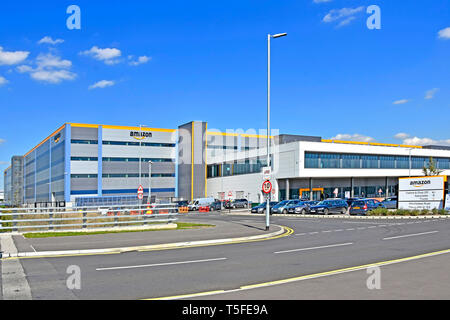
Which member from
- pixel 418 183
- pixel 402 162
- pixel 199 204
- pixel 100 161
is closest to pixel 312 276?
pixel 418 183

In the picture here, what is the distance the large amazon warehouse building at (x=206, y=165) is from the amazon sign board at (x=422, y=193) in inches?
1078

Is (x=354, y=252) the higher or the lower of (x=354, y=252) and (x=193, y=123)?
the lower

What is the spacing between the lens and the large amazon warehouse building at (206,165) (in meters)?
67.7

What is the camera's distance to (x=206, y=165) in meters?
84.2

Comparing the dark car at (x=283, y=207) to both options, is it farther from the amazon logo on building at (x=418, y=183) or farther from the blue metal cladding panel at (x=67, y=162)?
the blue metal cladding panel at (x=67, y=162)

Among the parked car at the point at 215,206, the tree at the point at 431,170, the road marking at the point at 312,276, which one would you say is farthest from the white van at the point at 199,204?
the road marking at the point at 312,276

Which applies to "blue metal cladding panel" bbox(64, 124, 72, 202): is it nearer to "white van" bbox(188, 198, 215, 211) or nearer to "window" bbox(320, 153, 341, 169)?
"white van" bbox(188, 198, 215, 211)

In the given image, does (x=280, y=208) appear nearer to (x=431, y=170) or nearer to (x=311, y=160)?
(x=311, y=160)

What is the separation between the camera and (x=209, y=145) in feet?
278

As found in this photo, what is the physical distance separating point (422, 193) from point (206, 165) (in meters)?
52.3

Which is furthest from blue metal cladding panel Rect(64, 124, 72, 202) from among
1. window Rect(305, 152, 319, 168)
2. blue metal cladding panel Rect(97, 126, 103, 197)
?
window Rect(305, 152, 319, 168)
